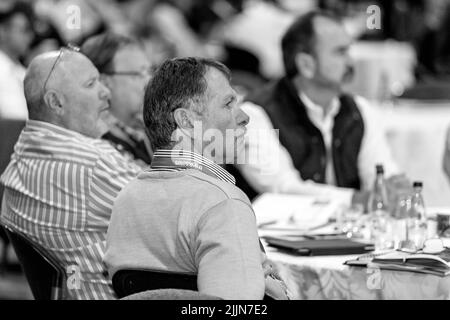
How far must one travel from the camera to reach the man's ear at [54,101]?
3320 mm

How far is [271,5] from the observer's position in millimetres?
10648

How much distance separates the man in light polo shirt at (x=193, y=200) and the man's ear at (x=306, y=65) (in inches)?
85.9

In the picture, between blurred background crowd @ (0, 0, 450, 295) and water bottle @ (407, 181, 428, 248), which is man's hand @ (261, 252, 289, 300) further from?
blurred background crowd @ (0, 0, 450, 295)

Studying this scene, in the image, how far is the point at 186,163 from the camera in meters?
2.50

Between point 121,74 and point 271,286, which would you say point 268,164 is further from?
point 271,286

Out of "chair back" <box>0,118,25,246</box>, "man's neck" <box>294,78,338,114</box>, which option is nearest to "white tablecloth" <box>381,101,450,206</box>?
"man's neck" <box>294,78,338,114</box>

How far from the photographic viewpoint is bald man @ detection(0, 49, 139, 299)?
123 inches

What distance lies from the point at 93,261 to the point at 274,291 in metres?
0.79

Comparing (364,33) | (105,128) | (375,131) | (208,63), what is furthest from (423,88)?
(208,63)

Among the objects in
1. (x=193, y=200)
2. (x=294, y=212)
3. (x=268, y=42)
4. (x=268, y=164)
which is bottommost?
(x=294, y=212)

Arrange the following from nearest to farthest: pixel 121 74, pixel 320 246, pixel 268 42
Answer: pixel 320 246, pixel 121 74, pixel 268 42

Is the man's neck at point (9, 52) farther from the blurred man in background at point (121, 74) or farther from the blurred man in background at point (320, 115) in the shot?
the blurred man in background at point (121, 74)

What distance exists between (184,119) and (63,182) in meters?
0.76

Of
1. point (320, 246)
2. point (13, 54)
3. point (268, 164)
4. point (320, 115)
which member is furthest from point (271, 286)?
point (13, 54)
